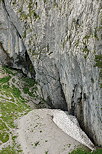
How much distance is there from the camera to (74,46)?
29031 mm

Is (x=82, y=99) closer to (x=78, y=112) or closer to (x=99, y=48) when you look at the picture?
(x=78, y=112)

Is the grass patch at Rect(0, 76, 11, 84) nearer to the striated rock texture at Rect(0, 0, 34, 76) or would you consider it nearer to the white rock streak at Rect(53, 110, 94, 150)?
the striated rock texture at Rect(0, 0, 34, 76)

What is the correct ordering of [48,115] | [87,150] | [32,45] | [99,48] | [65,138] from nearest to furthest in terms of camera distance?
[99,48]
[87,150]
[65,138]
[48,115]
[32,45]

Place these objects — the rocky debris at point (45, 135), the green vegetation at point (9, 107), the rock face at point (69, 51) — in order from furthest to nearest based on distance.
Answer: the green vegetation at point (9, 107) → the rocky debris at point (45, 135) → the rock face at point (69, 51)

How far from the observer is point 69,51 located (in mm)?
30719

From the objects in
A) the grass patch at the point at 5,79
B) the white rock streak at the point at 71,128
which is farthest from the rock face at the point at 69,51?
the grass patch at the point at 5,79

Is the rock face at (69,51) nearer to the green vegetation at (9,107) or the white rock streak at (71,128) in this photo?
the white rock streak at (71,128)

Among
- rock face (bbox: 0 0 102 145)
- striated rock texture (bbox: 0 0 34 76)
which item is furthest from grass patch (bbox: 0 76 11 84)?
rock face (bbox: 0 0 102 145)

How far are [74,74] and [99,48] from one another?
872 cm

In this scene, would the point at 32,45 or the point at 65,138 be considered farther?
the point at 32,45

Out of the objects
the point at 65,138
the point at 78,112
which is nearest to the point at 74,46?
the point at 78,112

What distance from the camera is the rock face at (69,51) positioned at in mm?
24953

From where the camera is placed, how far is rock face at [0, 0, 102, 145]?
982 inches

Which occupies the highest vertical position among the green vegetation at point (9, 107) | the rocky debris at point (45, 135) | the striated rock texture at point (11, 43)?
the striated rock texture at point (11, 43)
